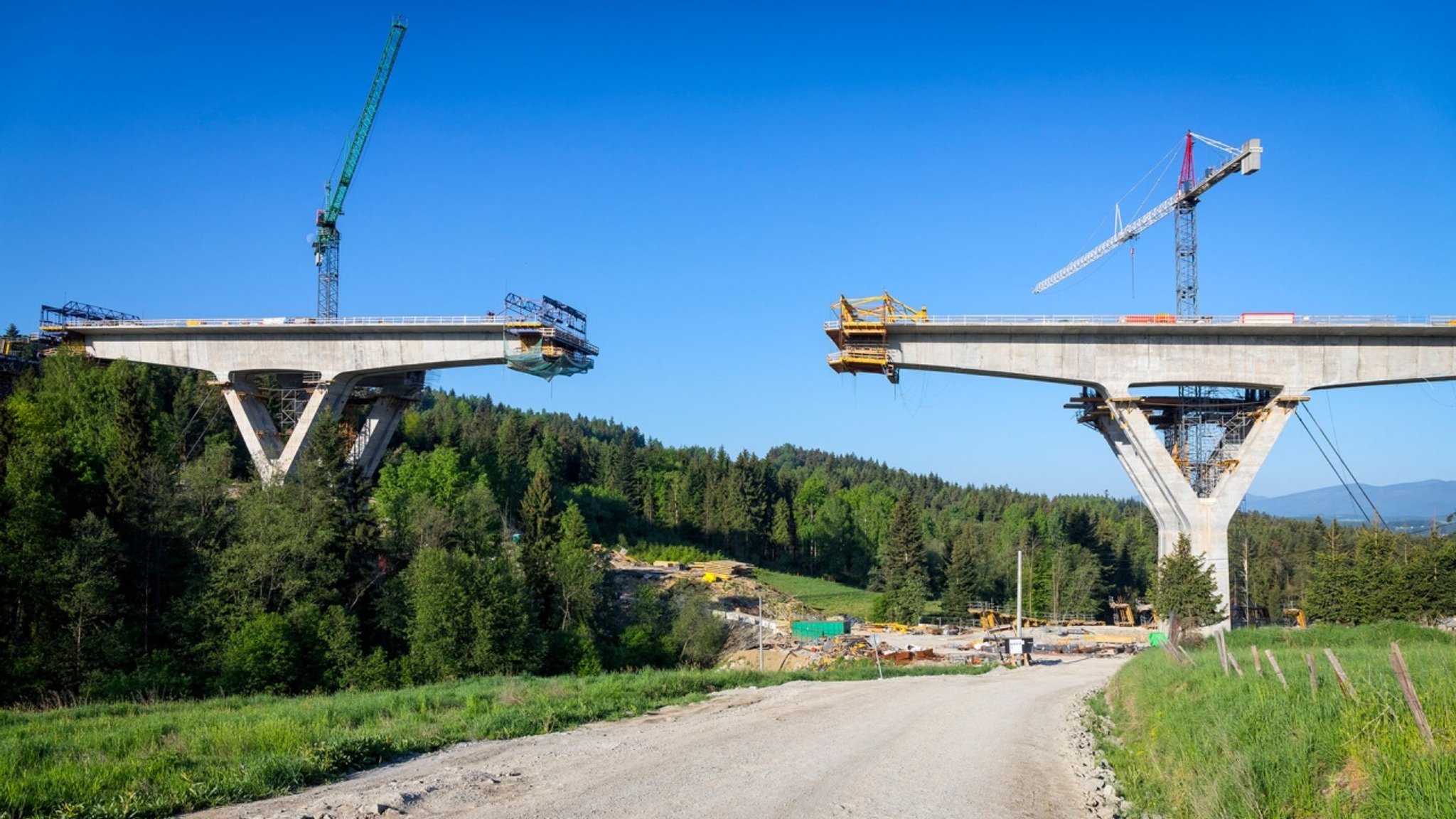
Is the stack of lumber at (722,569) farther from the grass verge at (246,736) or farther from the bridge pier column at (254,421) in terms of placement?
the grass verge at (246,736)

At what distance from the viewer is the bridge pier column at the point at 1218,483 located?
131 ft

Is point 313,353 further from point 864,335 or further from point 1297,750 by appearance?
point 1297,750

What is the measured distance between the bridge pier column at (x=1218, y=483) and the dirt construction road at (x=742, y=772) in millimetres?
23017

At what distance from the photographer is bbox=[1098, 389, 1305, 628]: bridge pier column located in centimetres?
3994

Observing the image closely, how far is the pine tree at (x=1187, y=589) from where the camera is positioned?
3862cm

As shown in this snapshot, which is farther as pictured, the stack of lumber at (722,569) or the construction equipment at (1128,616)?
the stack of lumber at (722,569)

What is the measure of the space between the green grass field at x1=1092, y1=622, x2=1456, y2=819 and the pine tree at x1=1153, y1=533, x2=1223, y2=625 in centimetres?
2178

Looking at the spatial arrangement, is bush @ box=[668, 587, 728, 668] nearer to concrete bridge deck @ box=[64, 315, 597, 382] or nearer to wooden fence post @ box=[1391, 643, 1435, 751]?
concrete bridge deck @ box=[64, 315, 597, 382]

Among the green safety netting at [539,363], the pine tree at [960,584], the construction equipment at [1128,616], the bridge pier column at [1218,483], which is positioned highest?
the green safety netting at [539,363]

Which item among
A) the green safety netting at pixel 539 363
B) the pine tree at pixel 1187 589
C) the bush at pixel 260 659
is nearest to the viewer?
the bush at pixel 260 659

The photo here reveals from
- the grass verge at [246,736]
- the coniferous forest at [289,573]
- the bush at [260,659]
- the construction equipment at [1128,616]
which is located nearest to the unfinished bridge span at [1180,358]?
the coniferous forest at [289,573]

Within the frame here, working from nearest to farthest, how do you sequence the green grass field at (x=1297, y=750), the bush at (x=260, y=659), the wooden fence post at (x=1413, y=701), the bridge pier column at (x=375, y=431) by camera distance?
the green grass field at (x=1297, y=750) < the wooden fence post at (x=1413, y=701) < the bush at (x=260, y=659) < the bridge pier column at (x=375, y=431)

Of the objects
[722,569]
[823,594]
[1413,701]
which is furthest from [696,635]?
[1413,701]

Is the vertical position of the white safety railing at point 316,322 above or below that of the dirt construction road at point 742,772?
above
